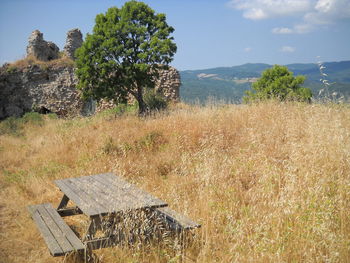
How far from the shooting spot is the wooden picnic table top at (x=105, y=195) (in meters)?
3.24

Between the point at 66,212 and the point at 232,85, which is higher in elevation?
the point at 66,212

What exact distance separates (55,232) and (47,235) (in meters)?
0.11

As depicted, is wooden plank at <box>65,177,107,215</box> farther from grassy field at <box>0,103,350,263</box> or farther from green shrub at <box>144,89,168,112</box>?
green shrub at <box>144,89,168,112</box>

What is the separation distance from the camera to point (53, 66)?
59.3 feet

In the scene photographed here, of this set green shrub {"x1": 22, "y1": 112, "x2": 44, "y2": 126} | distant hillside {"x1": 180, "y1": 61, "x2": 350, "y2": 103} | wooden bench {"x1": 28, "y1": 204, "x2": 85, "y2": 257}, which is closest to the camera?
wooden bench {"x1": 28, "y1": 204, "x2": 85, "y2": 257}

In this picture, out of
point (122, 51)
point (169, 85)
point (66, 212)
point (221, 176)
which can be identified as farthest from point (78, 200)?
point (169, 85)

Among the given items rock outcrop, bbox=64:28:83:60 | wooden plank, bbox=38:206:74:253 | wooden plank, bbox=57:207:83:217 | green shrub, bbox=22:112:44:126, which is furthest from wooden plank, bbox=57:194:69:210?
rock outcrop, bbox=64:28:83:60

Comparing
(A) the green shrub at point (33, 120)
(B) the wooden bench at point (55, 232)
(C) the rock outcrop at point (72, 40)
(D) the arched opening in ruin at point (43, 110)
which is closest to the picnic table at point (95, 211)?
(B) the wooden bench at point (55, 232)

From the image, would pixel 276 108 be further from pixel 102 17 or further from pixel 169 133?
pixel 102 17

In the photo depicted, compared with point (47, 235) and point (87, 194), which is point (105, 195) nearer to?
point (87, 194)

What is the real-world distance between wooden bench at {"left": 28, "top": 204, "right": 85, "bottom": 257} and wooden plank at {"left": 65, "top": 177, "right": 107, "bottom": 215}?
0.35 m

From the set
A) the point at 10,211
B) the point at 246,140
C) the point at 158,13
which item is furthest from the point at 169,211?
the point at 158,13

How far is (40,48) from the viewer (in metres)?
18.4

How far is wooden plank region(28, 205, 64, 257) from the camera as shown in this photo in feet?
10.0
